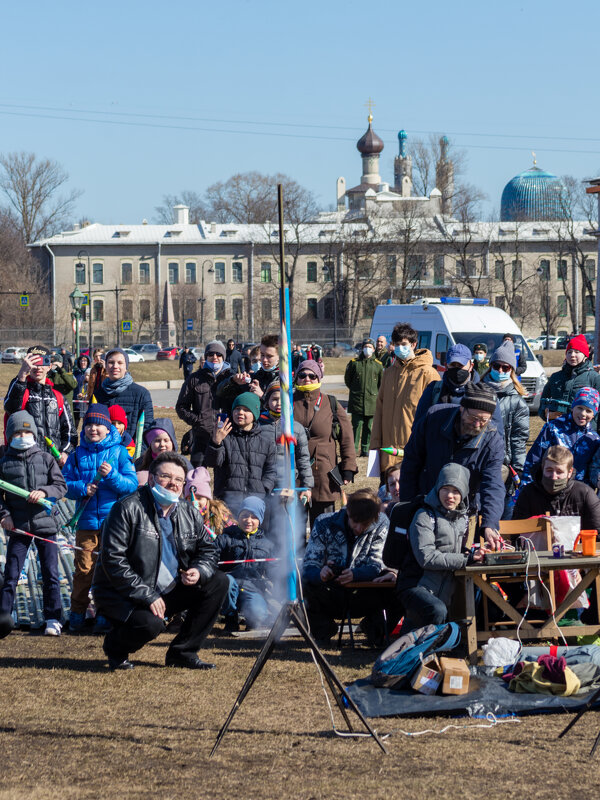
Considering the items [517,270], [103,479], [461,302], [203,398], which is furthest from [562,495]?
[517,270]

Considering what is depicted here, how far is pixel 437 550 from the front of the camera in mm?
6738

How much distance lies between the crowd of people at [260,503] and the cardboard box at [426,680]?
701 mm

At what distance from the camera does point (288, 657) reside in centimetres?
708

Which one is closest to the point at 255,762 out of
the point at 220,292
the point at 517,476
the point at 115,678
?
the point at 115,678

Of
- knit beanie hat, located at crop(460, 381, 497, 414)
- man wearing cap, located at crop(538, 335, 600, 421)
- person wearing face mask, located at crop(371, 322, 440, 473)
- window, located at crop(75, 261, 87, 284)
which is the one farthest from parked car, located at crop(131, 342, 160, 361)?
knit beanie hat, located at crop(460, 381, 497, 414)

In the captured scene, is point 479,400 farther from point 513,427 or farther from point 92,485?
point 513,427

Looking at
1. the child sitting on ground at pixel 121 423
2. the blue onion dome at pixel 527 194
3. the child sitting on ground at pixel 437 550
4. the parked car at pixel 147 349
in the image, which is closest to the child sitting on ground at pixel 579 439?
the child sitting on ground at pixel 437 550

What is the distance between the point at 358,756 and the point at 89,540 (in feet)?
10.7

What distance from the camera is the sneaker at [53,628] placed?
7.73m

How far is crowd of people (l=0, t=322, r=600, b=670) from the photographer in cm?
666

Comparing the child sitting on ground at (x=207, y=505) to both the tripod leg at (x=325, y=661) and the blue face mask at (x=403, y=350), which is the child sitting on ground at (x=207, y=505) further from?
the tripod leg at (x=325, y=661)

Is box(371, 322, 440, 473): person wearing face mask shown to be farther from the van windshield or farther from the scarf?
the van windshield

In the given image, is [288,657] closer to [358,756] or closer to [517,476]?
[358,756]

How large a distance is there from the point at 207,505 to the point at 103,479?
882mm
